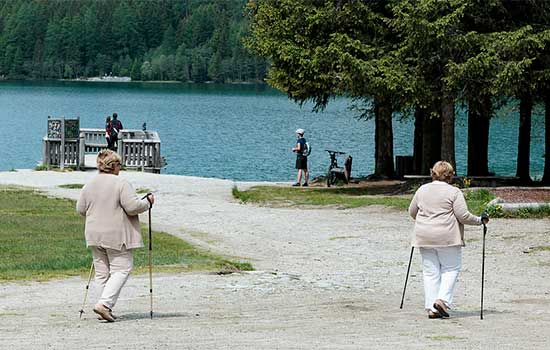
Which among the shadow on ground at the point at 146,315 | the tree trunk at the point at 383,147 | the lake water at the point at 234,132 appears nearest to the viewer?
the shadow on ground at the point at 146,315

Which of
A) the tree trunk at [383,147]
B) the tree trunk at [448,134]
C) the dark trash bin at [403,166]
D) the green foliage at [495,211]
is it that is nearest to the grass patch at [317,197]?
the tree trunk at [448,134]

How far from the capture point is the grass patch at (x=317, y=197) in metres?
25.9

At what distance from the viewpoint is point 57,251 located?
1730 cm

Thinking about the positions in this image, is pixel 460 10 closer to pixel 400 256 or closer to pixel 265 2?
pixel 265 2

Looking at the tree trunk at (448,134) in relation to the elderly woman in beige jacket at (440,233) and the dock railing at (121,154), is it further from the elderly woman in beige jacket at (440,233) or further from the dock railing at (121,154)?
the elderly woman in beige jacket at (440,233)

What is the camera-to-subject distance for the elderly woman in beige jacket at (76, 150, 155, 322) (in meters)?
11.3

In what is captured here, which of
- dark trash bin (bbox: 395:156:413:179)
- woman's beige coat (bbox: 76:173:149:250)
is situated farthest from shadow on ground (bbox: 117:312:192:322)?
dark trash bin (bbox: 395:156:413:179)

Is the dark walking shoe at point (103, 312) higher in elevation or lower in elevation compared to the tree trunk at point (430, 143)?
lower

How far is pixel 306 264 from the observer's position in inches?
679

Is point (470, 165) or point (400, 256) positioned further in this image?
point (470, 165)

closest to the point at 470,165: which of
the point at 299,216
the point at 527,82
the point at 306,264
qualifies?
the point at 527,82

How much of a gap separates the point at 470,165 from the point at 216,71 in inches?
6532

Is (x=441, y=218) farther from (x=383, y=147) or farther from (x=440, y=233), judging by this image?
(x=383, y=147)

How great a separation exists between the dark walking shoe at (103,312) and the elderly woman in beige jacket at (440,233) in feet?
10.5
